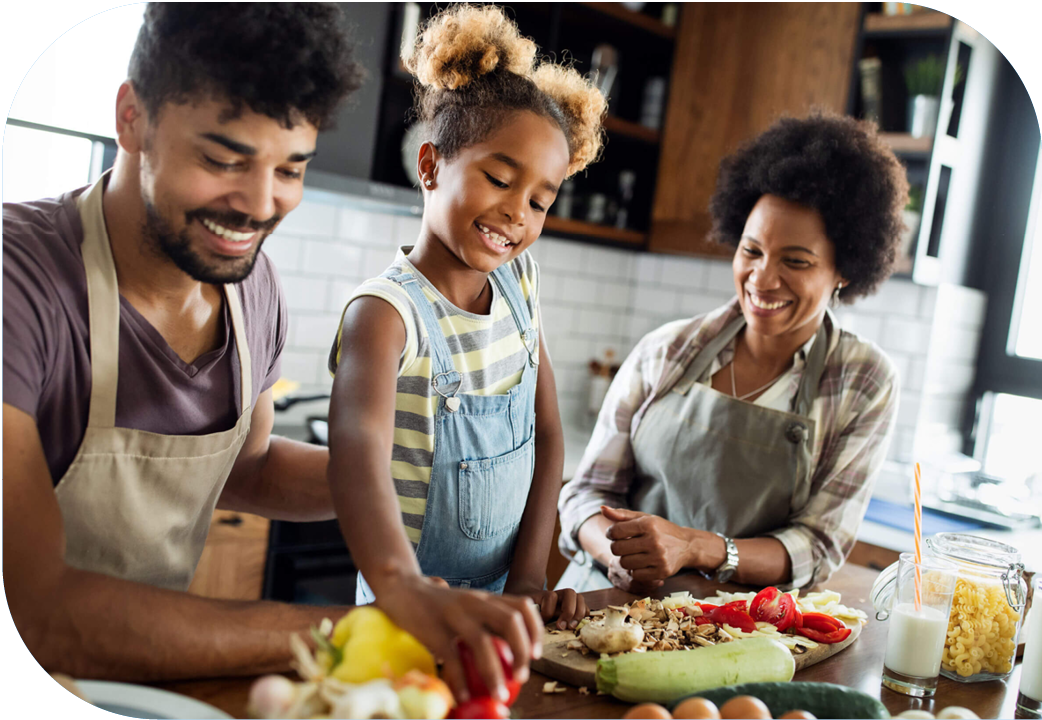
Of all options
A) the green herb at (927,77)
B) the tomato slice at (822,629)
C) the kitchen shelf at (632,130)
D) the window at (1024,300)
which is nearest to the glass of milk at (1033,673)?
the tomato slice at (822,629)

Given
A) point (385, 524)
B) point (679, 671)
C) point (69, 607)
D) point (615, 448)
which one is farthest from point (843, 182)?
point (69, 607)

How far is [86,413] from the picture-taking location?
0.72 m

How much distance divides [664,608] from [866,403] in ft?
1.99

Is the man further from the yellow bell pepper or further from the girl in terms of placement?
the girl

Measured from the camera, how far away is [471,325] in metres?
0.97

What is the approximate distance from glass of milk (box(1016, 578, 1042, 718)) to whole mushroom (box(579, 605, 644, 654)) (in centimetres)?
43

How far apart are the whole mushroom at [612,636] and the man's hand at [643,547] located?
0.25m

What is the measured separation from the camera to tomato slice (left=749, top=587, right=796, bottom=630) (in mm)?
999

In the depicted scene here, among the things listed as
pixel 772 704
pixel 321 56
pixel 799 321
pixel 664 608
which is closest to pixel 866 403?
pixel 799 321

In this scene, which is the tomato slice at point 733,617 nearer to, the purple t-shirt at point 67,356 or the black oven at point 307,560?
the purple t-shirt at point 67,356

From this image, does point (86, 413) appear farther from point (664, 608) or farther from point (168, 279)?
point (664, 608)

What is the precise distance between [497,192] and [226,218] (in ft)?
1.05

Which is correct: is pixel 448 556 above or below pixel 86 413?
below

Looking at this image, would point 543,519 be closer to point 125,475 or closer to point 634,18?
point 125,475
